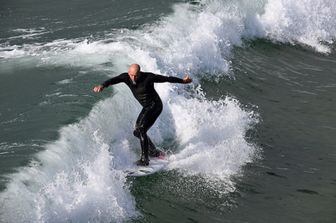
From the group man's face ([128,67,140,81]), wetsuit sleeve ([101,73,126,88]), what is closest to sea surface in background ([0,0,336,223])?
wetsuit sleeve ([101,73,126,88])

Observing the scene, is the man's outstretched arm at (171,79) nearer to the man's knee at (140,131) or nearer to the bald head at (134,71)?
the bald head at (134,71)

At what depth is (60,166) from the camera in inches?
464

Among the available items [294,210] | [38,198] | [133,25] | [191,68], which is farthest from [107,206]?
[133,25]

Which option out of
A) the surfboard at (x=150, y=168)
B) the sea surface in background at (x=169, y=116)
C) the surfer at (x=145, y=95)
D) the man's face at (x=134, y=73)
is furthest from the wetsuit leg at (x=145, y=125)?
the man's face at (x=134, y=73)

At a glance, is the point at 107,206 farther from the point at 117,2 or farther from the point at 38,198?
the point at 117,2

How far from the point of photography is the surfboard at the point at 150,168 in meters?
13.0

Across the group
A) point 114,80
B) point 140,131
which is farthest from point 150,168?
point 114,80

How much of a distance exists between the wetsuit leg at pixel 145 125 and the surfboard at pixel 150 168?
14 cm

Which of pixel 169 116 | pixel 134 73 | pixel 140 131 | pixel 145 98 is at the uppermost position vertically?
pixel 134 73

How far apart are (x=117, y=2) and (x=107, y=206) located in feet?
45.1

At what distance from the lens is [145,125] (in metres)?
13.2

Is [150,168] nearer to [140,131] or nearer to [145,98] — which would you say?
[140,131]

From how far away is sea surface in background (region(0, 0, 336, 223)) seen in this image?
11672 mm

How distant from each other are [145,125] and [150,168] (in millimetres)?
850
